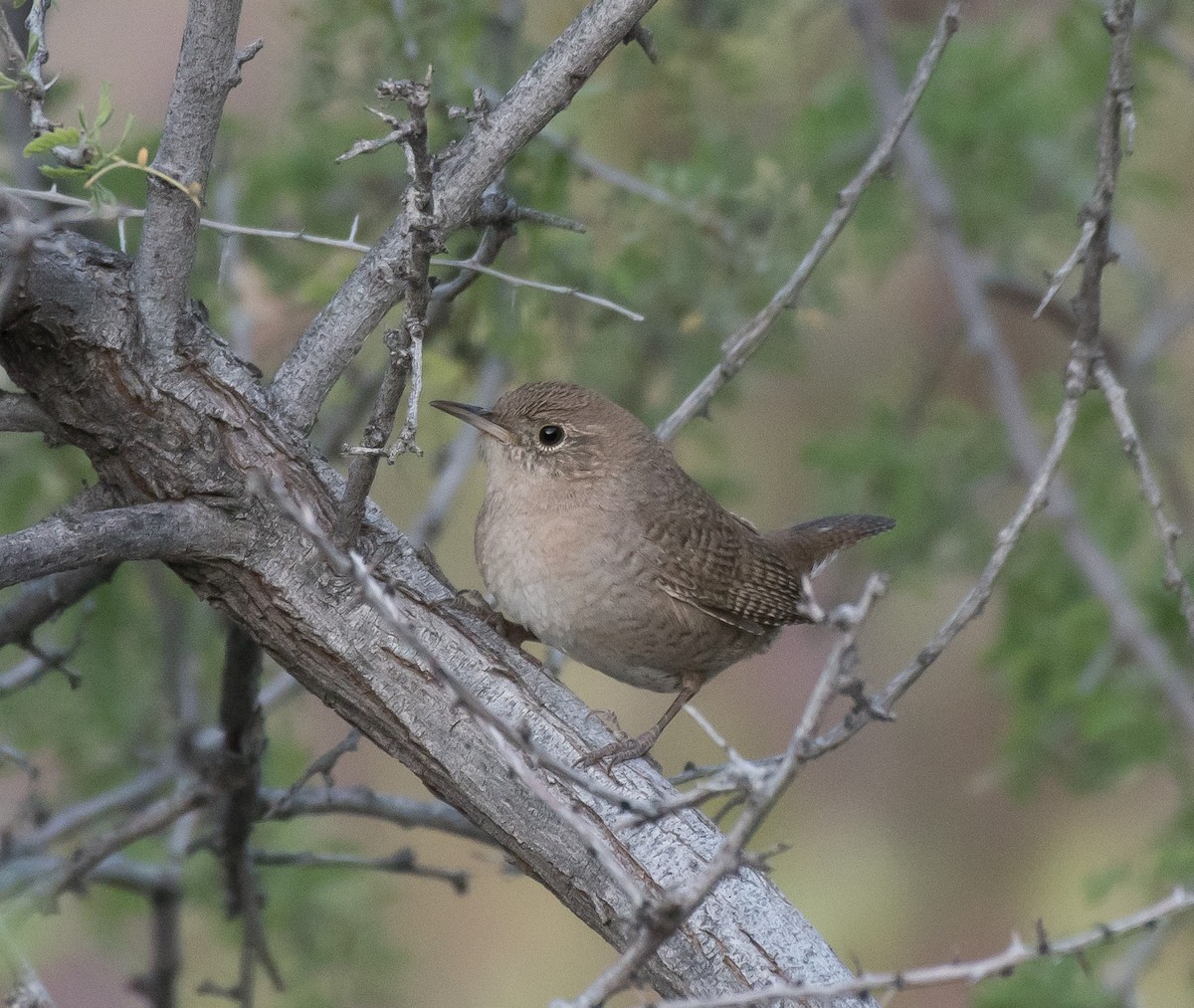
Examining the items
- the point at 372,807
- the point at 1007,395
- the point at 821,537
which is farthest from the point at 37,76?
the point at 1007,395

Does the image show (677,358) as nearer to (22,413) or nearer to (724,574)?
(724,574)

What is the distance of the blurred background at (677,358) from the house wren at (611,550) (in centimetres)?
30

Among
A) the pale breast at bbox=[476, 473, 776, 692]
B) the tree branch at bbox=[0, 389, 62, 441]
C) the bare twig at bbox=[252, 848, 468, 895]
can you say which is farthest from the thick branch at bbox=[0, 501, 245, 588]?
the bare twig at bbox=[252, 848, 468, 895]

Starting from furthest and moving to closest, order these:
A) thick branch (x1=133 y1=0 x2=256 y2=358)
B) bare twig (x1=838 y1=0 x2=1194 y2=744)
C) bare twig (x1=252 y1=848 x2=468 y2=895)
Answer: bare twig (x1=838 y1=0 x2=1194 y2=744)
bare twig (x1=252 y1=848 x2=468 y2=895)
thick branch (x1=133 y1=0 x2=256 y2=358)

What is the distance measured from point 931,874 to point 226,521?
6.20 meters

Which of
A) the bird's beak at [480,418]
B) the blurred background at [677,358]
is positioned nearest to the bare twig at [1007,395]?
the blurred background at [677,358]

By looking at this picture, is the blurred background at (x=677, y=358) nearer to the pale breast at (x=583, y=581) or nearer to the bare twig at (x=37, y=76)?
the pale breast at (x=583, y=581)

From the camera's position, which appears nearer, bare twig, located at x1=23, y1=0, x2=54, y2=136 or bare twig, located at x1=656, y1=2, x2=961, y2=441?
bare twig, located at x1=23, y1=0, x2=54, y2=136

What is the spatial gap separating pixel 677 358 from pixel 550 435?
53.0 inches

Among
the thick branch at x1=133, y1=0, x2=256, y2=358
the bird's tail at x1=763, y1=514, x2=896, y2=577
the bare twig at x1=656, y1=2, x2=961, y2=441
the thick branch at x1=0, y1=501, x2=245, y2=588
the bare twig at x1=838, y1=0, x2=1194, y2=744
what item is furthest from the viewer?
the bird's tail at x1=763, y1=514, x2=896, y2=577

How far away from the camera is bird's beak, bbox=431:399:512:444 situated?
3495mm

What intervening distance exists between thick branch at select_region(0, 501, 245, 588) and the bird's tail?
221 cm

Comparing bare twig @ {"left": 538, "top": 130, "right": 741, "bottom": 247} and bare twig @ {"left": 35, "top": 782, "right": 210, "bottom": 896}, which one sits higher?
bare twig @ {"left": 538, "top": 130, "right": 741, "bottom": 247}

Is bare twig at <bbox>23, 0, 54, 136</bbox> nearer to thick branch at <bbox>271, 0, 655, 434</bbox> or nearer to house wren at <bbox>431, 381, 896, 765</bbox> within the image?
thick branch at <bbox>271, 0, 655, 434</bbox>
